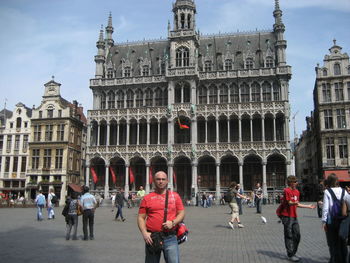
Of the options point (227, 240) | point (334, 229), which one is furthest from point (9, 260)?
point (334, 229)

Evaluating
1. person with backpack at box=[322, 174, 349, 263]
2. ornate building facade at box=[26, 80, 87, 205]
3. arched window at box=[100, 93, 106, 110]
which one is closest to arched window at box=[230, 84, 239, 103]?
arched window at box=[100, 93, 106, 110]

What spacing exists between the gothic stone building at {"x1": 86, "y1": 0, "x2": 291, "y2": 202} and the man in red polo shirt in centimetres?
3916

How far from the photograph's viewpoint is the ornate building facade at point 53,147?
51.6m

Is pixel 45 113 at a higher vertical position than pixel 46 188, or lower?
higher

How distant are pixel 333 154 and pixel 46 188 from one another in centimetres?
3876

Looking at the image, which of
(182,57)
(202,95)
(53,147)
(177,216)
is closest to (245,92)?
(202,95)

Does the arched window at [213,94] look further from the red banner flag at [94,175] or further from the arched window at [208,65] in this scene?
the red banner flag at [94,175]

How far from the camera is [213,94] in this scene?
4912cm

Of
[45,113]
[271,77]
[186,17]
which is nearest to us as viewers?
[271,77]

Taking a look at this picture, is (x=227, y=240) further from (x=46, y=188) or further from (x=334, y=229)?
(x=46, y=188)

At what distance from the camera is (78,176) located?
56.0 m

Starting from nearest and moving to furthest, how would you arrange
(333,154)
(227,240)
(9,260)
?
1. (9,260)
2. (227,240)
3. (333,154)

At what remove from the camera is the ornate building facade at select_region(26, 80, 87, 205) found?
169ft

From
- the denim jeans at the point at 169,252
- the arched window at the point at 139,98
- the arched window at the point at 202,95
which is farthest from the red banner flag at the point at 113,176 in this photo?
the denim jeans at the point at 169,252
